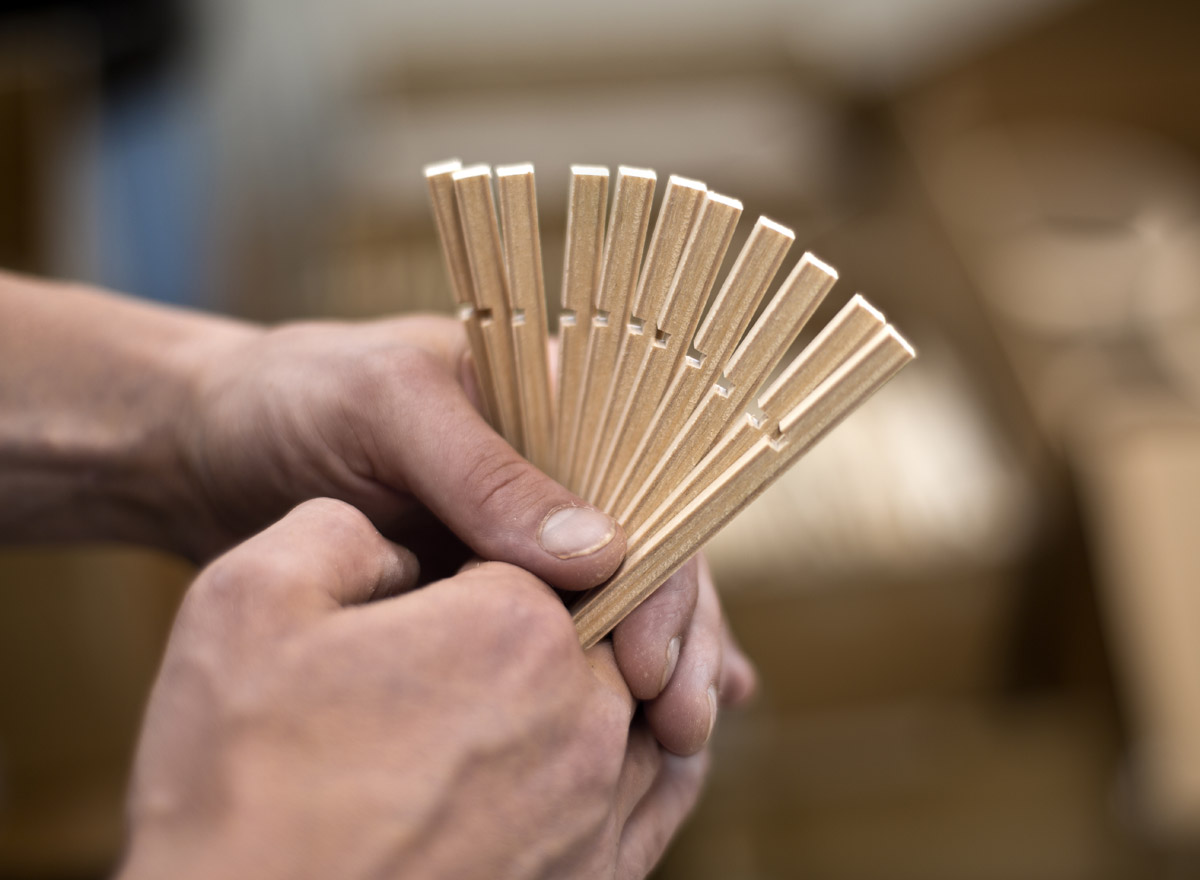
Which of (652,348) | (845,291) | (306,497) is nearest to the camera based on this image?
(652,348)

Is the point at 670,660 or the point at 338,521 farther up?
the point at 338,521

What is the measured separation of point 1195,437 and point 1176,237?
21.1 inches

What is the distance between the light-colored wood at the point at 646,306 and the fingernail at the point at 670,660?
3.2 inches

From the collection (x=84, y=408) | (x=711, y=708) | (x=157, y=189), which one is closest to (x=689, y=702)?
(x=711, y=708)

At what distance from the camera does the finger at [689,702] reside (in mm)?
473

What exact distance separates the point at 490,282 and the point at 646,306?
76mm

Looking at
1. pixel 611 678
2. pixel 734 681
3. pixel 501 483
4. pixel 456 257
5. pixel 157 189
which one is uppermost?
pixel 157 189

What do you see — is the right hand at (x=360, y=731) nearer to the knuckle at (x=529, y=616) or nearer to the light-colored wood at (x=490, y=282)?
the knuckle at (x=529, y=616)

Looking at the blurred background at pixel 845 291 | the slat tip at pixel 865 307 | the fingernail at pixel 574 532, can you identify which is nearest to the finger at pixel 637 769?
the fingernail at pixel 574 532

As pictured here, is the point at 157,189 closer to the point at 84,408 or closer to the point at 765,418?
the point at 84,408

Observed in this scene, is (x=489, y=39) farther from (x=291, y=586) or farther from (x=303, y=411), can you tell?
(x=291, y=586)

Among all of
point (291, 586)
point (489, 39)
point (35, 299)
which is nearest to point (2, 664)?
point (35, 299)

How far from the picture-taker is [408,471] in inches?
18.4

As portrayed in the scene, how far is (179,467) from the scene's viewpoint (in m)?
0.59
